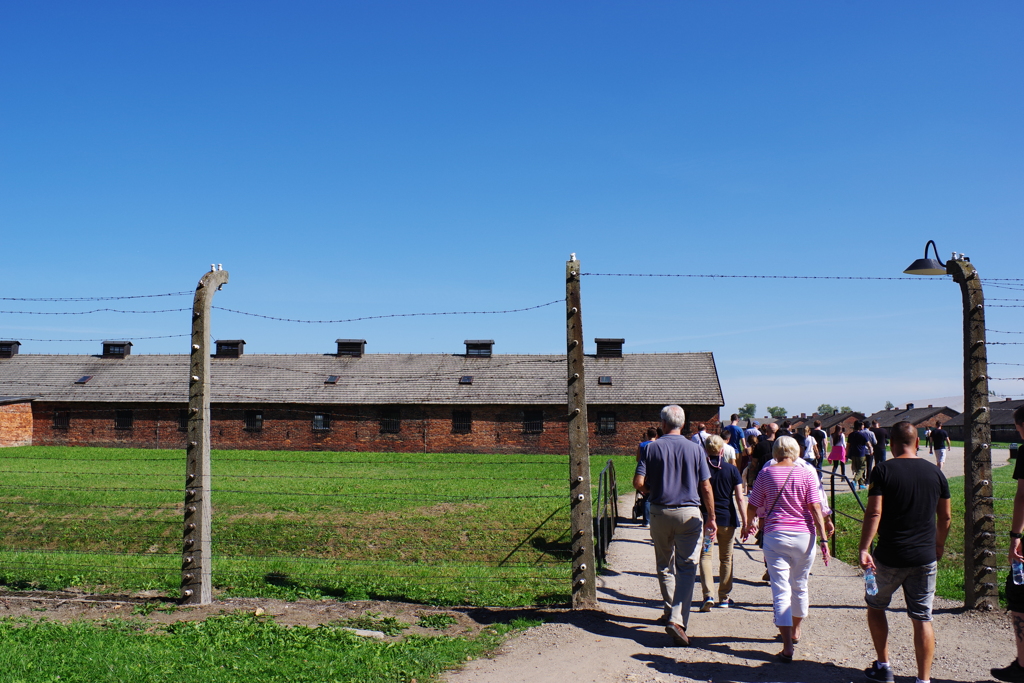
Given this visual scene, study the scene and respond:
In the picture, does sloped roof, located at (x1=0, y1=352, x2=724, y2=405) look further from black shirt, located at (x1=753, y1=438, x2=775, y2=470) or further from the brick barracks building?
black shirt, located at (x1=753, y1=438, x2=775, y2=470)

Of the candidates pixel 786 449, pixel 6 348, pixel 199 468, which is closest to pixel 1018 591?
pixel 786 449

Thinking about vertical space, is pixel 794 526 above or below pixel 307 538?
above

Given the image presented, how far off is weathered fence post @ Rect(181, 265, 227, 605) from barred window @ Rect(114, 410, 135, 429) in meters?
33.0

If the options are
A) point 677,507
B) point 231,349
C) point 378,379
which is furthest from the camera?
point 231,349

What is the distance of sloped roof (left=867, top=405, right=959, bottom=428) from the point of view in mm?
68875

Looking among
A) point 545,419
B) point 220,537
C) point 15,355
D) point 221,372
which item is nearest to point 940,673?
point 220,537

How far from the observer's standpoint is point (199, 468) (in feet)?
26.5

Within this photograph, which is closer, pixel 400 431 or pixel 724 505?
pixel 724 505

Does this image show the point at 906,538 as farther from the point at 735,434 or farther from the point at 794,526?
the point at 735,434

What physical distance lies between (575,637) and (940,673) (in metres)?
2.82

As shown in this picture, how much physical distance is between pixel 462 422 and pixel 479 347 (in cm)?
568

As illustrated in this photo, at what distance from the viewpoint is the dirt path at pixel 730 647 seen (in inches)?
221

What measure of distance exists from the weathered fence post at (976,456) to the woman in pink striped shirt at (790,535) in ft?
7.93

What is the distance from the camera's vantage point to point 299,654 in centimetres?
602
